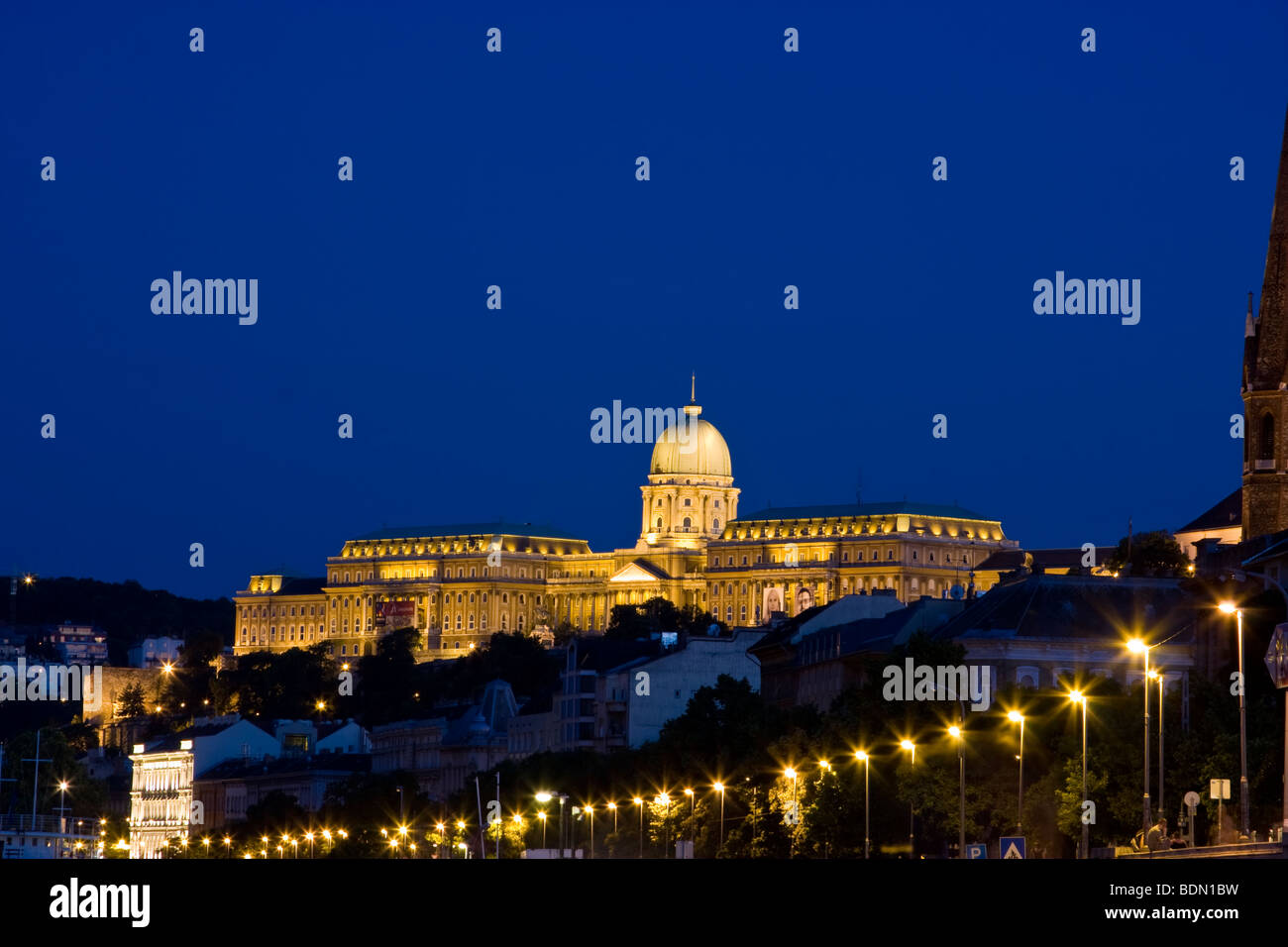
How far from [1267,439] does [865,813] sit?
37812 mm

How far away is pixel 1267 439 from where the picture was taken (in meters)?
144

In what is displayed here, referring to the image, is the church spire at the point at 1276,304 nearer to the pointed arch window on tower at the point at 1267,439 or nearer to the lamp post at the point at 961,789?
the pointed arch window on tower at the point at 1267,439

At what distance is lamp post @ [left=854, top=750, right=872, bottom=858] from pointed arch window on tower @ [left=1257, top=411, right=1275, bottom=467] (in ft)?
112

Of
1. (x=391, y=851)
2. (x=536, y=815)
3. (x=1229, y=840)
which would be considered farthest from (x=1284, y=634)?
(x=391, y=851)

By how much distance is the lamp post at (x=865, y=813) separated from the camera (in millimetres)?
107188

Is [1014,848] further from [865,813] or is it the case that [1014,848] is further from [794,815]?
[794,815]

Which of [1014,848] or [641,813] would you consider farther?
[641,813]

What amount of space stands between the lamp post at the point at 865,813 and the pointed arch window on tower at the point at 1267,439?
3403 centimetres

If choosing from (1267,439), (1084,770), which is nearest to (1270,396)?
(1267,439)

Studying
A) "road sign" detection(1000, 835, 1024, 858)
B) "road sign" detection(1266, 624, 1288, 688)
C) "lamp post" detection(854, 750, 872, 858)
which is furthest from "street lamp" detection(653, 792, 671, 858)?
"road sign" detection(1266, 624, 1288, 688)

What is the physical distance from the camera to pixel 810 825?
11612cm
